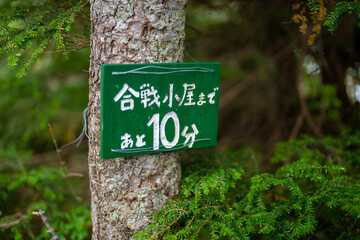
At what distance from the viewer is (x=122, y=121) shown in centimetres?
151

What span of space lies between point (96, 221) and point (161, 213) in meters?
0.40

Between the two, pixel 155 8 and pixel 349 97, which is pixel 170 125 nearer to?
pixel 155 8

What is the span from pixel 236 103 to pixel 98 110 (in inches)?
124

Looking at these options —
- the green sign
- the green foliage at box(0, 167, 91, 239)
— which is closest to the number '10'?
the green sign

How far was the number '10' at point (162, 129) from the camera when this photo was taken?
1604 millimetres

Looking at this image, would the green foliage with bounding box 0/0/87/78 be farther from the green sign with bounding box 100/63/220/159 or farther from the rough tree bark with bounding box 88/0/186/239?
the green sign with bounding box 100/63/220/159

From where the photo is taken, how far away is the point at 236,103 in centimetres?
454

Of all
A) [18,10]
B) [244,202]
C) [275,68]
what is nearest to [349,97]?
[275,68]

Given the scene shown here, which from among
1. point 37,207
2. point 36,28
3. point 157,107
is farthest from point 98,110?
point 37,207

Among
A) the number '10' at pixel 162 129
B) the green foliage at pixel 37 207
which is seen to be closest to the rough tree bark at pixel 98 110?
the number '10' at pixel 162 129

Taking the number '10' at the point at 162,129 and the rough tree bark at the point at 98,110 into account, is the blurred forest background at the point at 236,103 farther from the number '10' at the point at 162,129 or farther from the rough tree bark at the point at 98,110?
the number '10' at the point at 162,129

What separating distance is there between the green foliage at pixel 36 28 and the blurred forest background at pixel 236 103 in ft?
0.04

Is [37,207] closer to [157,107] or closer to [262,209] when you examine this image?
[157,107]

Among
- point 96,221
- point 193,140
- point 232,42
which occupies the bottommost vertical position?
point 96,221
